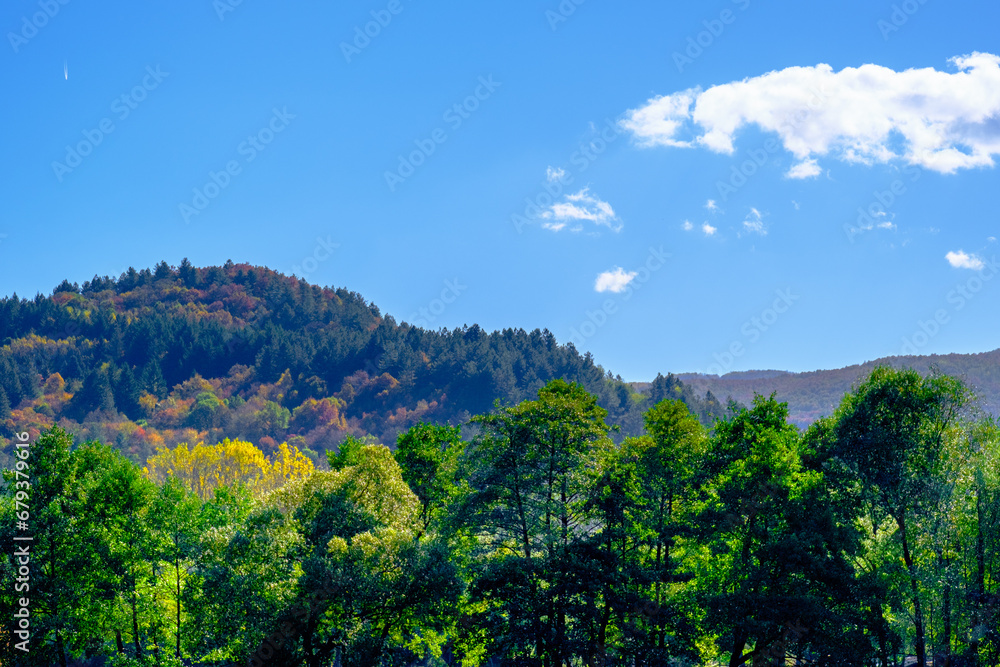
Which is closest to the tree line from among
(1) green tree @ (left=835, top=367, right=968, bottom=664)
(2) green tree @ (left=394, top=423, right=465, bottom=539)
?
(1) green tree @ (left=835, top=367, right=968, bottom=664)

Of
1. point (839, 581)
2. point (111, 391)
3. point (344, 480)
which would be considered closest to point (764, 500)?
point (839, 581)

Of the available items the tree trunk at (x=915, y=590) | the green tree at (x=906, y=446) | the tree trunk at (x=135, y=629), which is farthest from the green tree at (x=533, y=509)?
the tree trunk at (x=135, y=629)

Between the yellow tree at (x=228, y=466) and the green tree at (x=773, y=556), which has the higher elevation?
the yellow tree at (x=228, y=466)

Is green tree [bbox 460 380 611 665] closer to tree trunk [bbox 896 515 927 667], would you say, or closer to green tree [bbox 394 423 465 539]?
green tree [bbox 394 423 465 539]

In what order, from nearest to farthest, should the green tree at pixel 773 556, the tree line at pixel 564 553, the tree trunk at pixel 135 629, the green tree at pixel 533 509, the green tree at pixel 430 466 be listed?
the green tree at pixel 773 556, the tree line at pixel 564 553, the green tree at pixel 533 509, the tree trunk at pixel 135 629, the green tree at pixel 430 466

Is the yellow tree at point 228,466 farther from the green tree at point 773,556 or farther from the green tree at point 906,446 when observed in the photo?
the green tree at point 906,446

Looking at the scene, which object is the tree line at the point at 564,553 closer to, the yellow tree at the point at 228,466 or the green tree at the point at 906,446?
the green tree at the point at 906,446

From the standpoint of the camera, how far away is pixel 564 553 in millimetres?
25266

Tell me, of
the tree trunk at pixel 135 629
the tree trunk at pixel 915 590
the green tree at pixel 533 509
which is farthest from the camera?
the tree trunk at pixel 135 629

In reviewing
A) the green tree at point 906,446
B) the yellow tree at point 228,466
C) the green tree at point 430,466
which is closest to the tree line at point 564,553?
the green tree at point 906,446

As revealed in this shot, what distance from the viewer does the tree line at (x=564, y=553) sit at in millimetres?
23812

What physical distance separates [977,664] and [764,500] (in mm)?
8701

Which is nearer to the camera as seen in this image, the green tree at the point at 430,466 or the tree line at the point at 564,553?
the tree line at the point at 564,553

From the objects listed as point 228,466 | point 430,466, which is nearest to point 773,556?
point 430,466
